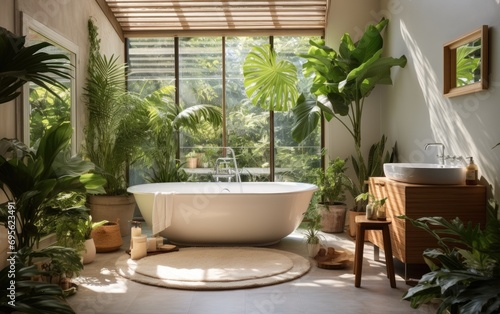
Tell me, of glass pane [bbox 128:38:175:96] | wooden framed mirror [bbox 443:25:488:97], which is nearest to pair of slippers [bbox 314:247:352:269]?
wooden framed mirror [bbox 443:25:488:97]

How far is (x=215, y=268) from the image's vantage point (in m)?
4.26

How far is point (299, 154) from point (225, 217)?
2075 millimetres

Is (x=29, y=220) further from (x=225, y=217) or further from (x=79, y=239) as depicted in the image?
(x=225, y=217)

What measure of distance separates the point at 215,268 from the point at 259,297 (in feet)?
2.60

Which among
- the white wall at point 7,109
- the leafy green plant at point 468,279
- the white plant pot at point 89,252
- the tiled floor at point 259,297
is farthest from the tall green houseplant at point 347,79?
the white wall at point 7,109

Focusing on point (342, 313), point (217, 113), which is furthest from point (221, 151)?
point (342, 313)

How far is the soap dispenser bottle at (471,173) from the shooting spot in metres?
3.63

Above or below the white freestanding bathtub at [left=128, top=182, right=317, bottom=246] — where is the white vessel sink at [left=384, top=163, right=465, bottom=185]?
above

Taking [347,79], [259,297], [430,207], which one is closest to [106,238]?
[259,297]

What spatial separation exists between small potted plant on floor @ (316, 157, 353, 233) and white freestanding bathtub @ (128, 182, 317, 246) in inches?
32.5

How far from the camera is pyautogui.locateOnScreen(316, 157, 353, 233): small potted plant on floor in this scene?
5980mm

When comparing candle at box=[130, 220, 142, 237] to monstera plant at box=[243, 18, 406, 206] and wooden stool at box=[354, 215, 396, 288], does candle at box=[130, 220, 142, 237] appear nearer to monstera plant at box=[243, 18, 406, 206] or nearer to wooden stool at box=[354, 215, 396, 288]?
wooden stool at box=[354, 215, 396, 288]

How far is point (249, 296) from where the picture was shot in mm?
3580

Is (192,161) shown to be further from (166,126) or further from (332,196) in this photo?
(332,196)
